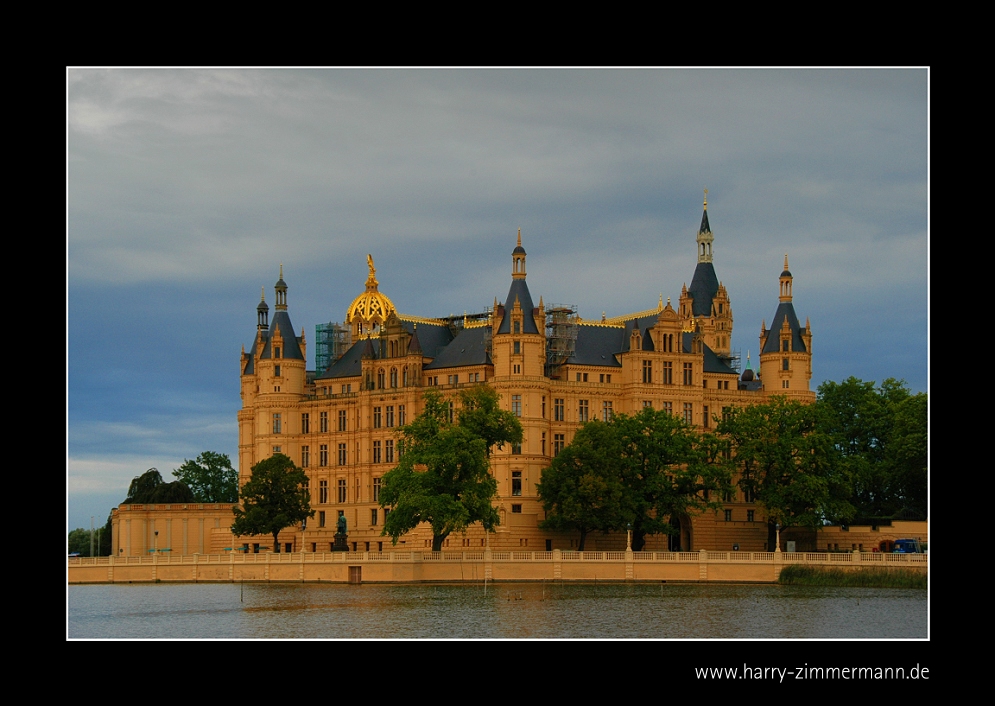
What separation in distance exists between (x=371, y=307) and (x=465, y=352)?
15.4 metres

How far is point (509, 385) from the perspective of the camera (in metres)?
120

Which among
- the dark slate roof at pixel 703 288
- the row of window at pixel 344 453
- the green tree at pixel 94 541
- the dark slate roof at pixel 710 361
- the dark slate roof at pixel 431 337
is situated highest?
the dark slate roof at pixel 703 288

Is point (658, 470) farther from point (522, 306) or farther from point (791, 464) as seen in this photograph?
point (522, 306)

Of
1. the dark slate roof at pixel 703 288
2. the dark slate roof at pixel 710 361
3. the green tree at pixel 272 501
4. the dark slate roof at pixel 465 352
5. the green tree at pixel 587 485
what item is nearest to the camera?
the green tree at pixel 587 485

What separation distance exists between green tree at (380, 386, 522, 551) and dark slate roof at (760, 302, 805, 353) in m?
28.2

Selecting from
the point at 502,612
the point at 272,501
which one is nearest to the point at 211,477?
the point at 272,501

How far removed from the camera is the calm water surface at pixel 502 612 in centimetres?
6969

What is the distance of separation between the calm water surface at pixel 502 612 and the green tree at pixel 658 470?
15.0 meters

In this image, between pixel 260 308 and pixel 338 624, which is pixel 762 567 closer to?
pixel 338 624

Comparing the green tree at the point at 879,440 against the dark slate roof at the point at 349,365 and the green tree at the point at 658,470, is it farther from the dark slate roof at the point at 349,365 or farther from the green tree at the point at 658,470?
the dark slate roof at the point at 349,365

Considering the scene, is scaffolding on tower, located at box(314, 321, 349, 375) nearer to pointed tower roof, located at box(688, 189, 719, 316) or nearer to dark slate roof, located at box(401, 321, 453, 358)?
dark slate roof, located at box(401, 321, 453, 358)

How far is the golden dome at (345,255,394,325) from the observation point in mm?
139750

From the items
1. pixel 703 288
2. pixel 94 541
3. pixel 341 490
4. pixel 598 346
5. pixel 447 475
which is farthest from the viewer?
pixel 94 541

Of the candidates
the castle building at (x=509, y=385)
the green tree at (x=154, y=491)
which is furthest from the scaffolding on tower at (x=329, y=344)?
the green tree at (x=154, y=491)
